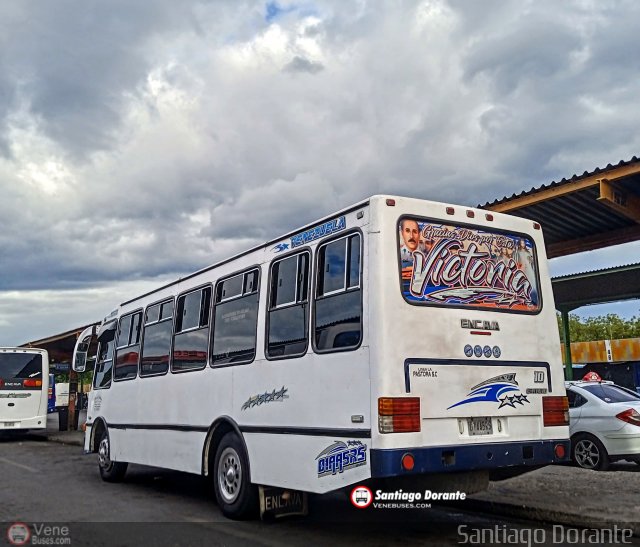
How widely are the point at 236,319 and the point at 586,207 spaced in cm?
701

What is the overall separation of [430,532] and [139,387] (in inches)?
211

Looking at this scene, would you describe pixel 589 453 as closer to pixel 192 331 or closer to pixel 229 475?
pixel 229 475

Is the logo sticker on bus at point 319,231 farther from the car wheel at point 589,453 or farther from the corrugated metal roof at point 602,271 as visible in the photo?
the corrugated metal roof at point 602,271

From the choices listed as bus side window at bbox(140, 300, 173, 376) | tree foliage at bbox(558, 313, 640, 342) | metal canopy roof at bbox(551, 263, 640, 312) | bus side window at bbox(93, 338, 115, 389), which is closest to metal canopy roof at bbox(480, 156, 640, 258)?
bus side window at bbox(140, 300, 173, 376)

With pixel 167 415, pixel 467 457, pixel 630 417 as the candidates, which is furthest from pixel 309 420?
pixel 630 417

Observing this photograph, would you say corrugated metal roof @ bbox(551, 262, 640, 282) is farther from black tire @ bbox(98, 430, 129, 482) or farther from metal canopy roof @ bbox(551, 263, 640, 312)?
black tire @ bbox(98, 430, 129, 482)

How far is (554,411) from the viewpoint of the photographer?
6.82m

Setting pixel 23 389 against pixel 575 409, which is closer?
pixel 575 409

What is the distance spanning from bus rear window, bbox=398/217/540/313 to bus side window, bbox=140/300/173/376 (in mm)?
4667

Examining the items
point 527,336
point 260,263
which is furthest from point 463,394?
point 260,263

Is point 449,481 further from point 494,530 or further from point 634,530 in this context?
point 634,530

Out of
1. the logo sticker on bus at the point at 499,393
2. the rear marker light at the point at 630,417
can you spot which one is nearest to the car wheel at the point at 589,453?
the rear marker light at the point at 630,417

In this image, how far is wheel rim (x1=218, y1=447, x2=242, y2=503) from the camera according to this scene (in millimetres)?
7656

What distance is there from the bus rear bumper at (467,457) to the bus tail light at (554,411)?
183 millimetres
